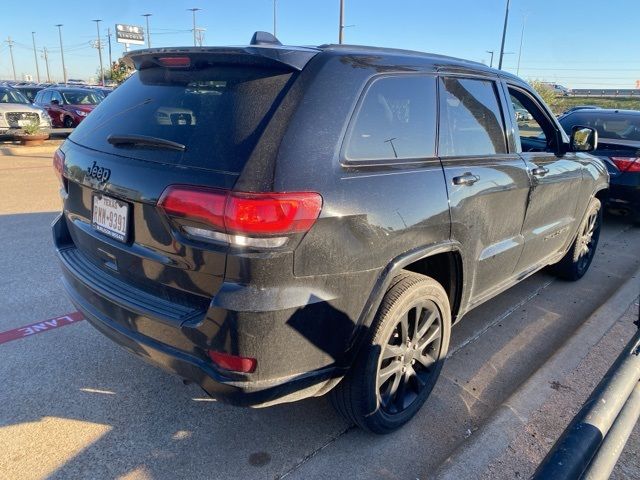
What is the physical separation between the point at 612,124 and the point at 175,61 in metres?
6.93

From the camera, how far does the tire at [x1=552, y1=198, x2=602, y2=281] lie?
15.4 ft

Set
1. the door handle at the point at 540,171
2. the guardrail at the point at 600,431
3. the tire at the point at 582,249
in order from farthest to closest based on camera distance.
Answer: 1. the tire at the point at 582,249
2. the door handle at the point at 540,171
3. the guardrail at the point at 600,431

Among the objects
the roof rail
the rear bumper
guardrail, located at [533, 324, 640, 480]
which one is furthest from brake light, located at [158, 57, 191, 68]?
guardrail, located at [533, 324, 640, 480]

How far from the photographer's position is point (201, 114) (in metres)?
2.17

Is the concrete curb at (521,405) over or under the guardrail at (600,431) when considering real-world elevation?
under

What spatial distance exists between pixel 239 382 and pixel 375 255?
78 cm

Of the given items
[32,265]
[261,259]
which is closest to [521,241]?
[261,259]

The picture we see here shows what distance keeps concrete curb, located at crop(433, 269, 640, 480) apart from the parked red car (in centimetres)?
1866

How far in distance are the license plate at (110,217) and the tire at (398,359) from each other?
122 centimetres

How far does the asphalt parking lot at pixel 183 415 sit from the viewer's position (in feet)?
7.86

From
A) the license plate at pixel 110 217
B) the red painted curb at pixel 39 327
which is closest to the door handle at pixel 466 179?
the license plate at pixel 110 217

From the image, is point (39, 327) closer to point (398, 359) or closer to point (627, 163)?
point (398, 359)

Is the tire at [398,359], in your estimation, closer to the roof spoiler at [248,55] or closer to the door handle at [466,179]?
the door handle at [466,179]

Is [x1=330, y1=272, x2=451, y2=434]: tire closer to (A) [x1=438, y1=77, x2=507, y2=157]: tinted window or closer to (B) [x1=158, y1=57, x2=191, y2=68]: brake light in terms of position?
(A) [x1=438, y1=77, x2=507, y2=157]: tinted window
